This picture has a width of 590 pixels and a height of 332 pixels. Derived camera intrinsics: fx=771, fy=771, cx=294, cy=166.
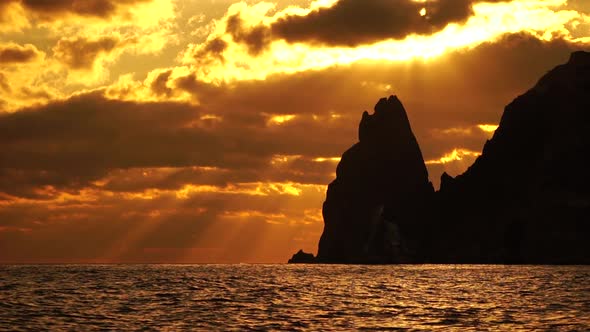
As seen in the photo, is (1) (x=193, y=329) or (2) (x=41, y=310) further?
(2) (x=41, y=310)

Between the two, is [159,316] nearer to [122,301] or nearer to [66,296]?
[122,301]

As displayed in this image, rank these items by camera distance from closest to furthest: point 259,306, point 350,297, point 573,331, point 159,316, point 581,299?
point 573,331
point 159,316
point 259,306
point 581,299
point 350,297

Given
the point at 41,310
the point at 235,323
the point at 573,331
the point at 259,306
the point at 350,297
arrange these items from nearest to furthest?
the point at 573,331 → the point at 235,323 → the point at 41,310 → the point at 259,306 → the point at 350,297

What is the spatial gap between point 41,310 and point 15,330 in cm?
1555

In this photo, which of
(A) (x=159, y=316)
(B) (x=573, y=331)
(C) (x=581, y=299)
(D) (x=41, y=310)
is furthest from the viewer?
(C) (x=581, y=299)

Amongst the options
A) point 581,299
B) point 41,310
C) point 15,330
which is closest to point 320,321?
point 15,330

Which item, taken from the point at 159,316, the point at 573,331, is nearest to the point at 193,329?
the point at 159,316

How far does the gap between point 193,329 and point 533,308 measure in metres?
29.5

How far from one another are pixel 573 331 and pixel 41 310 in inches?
1587

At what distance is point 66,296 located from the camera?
3199 inches

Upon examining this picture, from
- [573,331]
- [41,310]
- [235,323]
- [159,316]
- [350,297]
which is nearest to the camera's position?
[573,331]

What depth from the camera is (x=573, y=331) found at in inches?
1794

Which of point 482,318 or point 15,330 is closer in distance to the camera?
point 15,330

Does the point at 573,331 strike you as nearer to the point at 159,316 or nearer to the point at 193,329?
the point at 193,329
